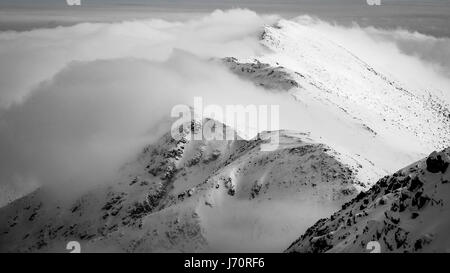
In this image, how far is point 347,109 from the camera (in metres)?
193

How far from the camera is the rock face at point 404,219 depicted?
29.9m

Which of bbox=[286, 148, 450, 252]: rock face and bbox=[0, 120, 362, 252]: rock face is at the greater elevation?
bbox=[286, 148, 450, 252]: rock face

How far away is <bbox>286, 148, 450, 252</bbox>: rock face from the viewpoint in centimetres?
2993

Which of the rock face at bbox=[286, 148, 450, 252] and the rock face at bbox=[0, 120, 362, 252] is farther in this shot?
the rock face at bbox=[0, 120, 362, 252]

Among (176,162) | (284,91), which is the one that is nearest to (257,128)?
(176,162)

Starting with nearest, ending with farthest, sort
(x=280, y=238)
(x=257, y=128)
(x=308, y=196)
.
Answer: (x=280, y=238)
(x=308, y=196)
(x=257, y=128)

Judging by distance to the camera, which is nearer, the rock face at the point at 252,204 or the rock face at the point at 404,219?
the rock face at the point at 404,219

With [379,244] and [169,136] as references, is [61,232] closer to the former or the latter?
[169,136]

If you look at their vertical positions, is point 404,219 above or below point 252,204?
above

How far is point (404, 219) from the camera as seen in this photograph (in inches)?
1323

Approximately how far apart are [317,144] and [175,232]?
122 feet

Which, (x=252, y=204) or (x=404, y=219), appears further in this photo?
(x=252, y=204)

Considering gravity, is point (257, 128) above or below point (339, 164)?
below

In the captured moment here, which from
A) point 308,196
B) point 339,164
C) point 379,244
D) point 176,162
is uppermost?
point 379,244
